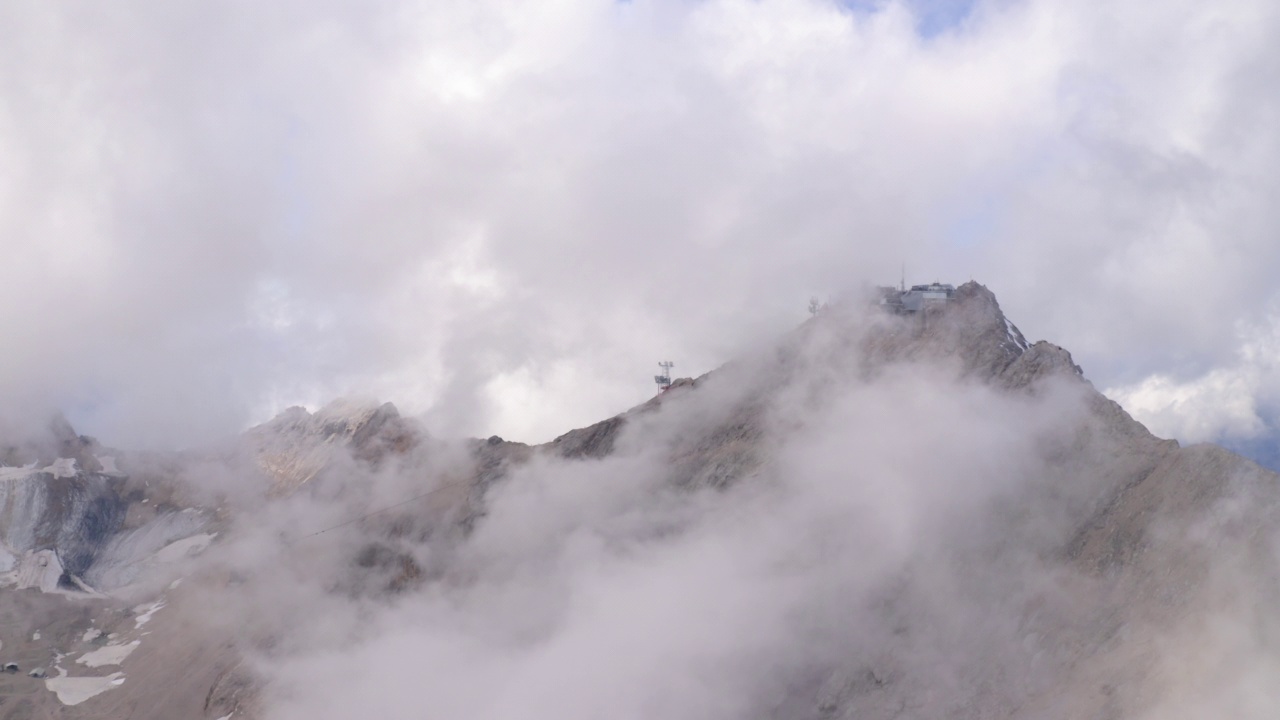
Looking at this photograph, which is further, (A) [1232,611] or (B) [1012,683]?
(B) [1012,683]

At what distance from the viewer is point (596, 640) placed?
168375 millimetres

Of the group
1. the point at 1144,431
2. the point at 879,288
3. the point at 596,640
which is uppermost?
the point at 879,288

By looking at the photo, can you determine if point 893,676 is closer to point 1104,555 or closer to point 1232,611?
point 1104,555

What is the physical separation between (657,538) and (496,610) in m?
35.8

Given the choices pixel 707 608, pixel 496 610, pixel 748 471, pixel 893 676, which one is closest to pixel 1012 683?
pixel 893 676

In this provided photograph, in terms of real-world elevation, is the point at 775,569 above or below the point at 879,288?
below

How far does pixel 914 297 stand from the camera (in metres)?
180

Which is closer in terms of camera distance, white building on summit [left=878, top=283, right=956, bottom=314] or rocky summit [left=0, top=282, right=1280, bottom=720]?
rocky summit [left=0, top=282, right=1280, bottom=720]

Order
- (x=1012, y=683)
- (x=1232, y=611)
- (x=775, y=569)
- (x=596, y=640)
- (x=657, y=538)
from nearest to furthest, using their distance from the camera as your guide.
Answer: (x=1232, y=611), (x=1012, y=683), (x=775, y=569), (x=596, y=640), (x=657, y=538)

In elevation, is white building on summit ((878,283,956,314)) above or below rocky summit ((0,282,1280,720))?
above

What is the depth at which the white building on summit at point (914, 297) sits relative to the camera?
17625 cm

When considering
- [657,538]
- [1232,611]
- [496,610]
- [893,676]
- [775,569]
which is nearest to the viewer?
[1232,611]

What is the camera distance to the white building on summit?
6939 inches

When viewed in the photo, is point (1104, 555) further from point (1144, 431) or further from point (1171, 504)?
point (1144, 431)
